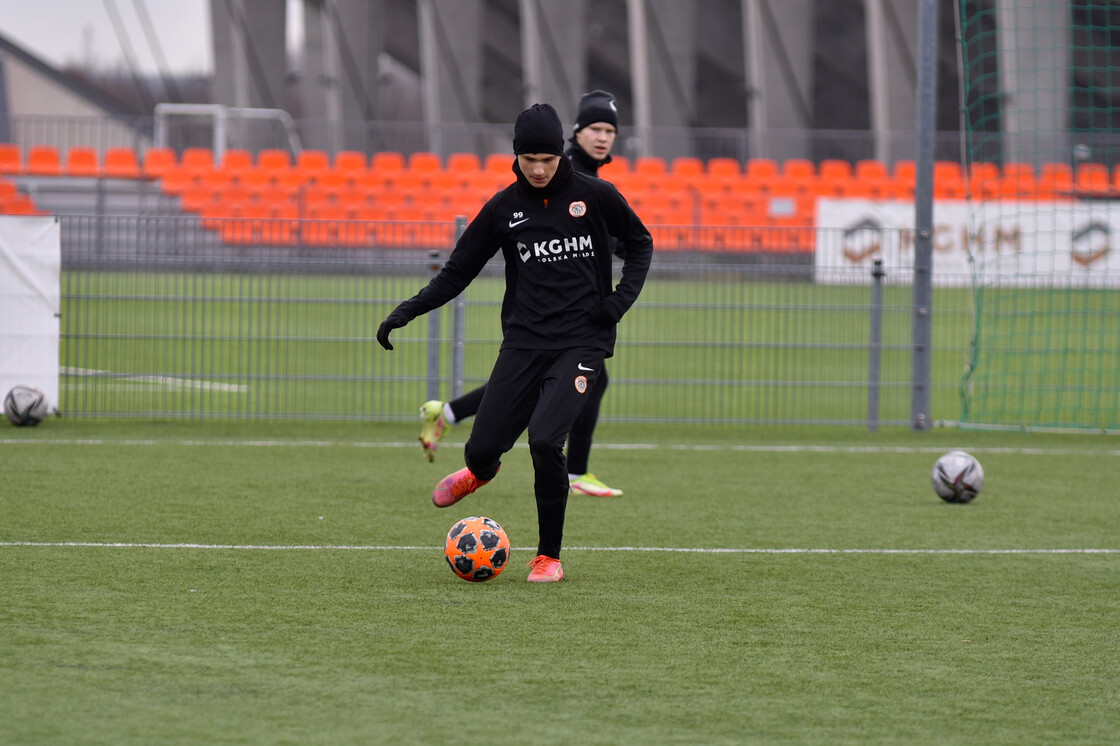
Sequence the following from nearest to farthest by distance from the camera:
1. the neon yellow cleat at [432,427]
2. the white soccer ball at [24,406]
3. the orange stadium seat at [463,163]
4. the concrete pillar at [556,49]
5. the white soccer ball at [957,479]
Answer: the white soccer ball at [957,479]
the neon yellow cleat at [432,427]
the white soccer ball at [24,406]
the orange stadium seat at [463,163]
the concrete pillar at [556,49]

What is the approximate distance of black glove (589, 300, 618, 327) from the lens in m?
6.09

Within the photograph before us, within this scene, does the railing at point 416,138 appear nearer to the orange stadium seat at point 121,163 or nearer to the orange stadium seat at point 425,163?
the orange stadium seat at point 121,163

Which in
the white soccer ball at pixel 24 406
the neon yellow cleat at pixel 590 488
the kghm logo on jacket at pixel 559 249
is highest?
the kghm logo on jacket at pixel 559 249

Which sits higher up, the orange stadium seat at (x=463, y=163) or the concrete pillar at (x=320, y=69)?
the concrete pillar at (x=320, y=69)

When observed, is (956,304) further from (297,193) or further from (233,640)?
(297,193)

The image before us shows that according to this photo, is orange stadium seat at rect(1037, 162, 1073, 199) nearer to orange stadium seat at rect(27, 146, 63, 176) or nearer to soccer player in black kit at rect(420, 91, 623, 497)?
soccer player in black kit at rect(420, 91, 623, 497)

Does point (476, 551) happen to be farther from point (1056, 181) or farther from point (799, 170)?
point (799, 170)

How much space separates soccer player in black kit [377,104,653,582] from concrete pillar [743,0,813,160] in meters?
25.3

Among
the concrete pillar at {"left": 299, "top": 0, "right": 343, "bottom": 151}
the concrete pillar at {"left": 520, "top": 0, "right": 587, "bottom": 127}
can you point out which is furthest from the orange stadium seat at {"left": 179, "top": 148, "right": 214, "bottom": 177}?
the concrete pillar at {"left": 299, "top": 0, "right": 343, "bottom": 151}

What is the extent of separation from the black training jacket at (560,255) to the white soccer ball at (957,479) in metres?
3.15

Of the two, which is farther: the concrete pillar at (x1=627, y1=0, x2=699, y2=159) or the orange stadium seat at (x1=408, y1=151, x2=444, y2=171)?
the concrete pillar at (x1=627, y1=0, x2=699, y2=159)

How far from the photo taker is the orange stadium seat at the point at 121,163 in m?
29.2

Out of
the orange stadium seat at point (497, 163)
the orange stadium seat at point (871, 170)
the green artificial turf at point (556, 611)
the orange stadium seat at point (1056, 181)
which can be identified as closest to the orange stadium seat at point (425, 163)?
the orange stadium seat at point (497, 163)

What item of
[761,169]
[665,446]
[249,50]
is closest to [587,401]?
[665,446]
